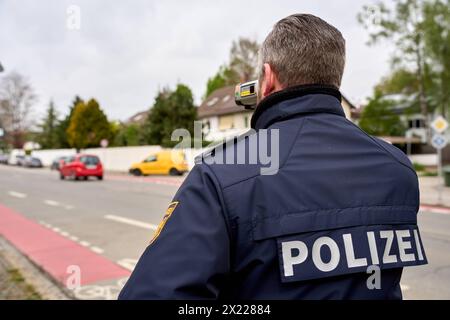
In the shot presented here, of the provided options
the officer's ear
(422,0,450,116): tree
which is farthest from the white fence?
the officer's ear

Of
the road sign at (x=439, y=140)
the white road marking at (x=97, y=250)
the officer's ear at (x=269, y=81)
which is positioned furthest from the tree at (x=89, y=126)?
the officer's ear at (x=269, y=81)

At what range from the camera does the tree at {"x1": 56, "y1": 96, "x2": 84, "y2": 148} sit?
47656 mm

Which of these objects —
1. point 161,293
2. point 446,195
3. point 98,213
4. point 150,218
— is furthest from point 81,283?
point 446,195

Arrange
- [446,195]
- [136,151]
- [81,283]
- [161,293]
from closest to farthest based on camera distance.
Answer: [161,293], [81,283], [446,195], [136,151]

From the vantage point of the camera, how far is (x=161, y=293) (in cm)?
103

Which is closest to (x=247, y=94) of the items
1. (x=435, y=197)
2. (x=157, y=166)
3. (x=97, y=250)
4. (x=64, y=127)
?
(x=97, y=250)

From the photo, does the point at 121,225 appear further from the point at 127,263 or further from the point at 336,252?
the point at 336,252

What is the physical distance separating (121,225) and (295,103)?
8058 millimetres

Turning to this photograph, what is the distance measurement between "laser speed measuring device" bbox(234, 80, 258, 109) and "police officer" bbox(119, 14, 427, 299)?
5.9 inches

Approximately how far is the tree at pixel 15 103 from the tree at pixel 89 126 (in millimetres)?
11369

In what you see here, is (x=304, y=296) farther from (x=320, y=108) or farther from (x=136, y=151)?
(x=136, y=151)

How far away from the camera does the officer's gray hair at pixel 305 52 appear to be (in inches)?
48.9

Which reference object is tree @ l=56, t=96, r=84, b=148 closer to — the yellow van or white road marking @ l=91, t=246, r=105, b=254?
the yellow van

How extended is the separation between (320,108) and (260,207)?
354 mm
